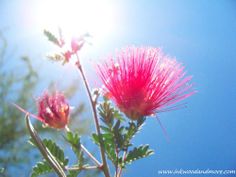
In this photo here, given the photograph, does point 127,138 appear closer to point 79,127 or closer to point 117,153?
point 117,153

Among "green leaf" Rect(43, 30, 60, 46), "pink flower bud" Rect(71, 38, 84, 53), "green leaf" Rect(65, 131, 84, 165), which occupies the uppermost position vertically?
"green leaf" Rect(43, 30, 60, 46)

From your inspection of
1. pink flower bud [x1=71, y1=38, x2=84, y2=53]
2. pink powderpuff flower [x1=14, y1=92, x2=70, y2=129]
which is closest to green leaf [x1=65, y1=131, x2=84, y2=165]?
pink powderpuff flower [x1=14, y1=92, x2=70, y2=129]

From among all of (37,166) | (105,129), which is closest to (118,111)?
(105,129)

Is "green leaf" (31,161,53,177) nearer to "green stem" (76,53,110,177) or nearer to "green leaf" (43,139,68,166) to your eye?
"green leaf" (43,139,68,166)

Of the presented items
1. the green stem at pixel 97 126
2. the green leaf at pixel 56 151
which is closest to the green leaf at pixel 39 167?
the green leaf at pixel 56 151

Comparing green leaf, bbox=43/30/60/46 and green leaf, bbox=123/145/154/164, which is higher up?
green leaf, bbox=43/30/60/46

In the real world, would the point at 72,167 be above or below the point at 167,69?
below

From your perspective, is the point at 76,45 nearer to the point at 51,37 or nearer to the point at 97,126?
the point at 51,37
